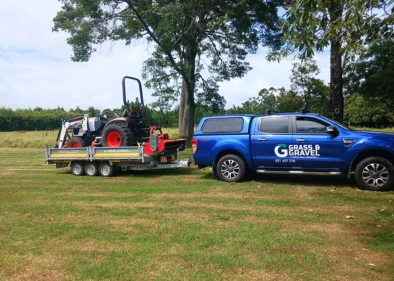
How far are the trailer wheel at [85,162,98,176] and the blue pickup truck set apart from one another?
368cm

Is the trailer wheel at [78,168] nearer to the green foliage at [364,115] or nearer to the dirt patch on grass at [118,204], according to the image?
the dirt patch on grass at [118,204]

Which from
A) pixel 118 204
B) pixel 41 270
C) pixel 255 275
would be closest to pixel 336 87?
pixel 118 204

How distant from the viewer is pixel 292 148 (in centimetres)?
1005

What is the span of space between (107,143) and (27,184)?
2.67 meters

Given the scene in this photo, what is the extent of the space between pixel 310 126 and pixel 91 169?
7.10m

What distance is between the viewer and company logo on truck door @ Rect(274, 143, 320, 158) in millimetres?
9789

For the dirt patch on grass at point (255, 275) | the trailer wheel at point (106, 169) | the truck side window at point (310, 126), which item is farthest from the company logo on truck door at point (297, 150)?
the dirt patch on grass at point (255, 275)

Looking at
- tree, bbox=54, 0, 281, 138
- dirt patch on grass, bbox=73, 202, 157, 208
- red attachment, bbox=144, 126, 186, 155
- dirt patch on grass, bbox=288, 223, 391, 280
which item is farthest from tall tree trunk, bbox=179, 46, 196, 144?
dirt patch on grass, bbox=288, 223, 391, 280

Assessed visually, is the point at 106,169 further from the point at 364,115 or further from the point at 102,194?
the point at 364,115

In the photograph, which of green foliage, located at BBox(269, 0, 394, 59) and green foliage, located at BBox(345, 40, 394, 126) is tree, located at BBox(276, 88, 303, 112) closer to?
green foliage, located at BBox(345, 40, 394, 126)

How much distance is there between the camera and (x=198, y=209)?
7629 millimetres

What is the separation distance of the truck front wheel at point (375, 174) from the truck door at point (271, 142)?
1728mm

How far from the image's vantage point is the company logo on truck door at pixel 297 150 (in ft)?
32.1

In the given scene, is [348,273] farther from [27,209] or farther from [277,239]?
[27,209]
